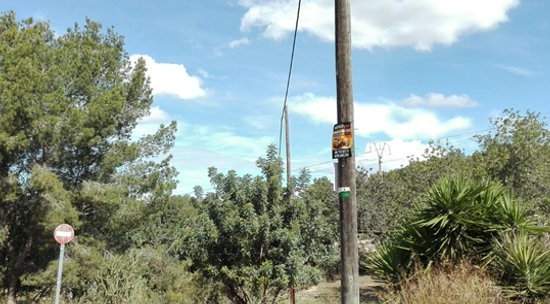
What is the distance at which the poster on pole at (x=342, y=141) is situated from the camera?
6.77 meters

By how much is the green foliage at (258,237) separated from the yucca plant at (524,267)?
193 inches

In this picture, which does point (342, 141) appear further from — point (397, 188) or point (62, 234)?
point (397, 188)

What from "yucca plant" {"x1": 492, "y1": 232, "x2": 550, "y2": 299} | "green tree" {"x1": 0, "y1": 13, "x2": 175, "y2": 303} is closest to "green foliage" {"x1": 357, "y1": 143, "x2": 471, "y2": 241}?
"yucca plant" {"x1": 492, "y1": 232, "x2": 550, "y2": 299}

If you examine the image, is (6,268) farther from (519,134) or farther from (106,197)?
(519,134)

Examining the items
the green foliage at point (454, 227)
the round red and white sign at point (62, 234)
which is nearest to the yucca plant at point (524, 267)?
the green foliage at point (454, 227)

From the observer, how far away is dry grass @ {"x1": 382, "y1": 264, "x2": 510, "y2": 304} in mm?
6825

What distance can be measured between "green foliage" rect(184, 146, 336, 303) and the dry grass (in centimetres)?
418

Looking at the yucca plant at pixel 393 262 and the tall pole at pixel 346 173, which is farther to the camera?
the yucca plant at pixel 393 262

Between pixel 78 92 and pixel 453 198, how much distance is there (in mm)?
17137

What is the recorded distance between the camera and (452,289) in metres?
6.95

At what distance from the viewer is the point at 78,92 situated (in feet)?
70.4

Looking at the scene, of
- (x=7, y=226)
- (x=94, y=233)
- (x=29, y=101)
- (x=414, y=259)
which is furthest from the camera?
(x=94, y=233)

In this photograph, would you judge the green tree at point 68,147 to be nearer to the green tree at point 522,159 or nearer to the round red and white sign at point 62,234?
the round red and white sign at point 62,234

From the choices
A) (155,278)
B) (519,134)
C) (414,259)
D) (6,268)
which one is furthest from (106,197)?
(519,134)
